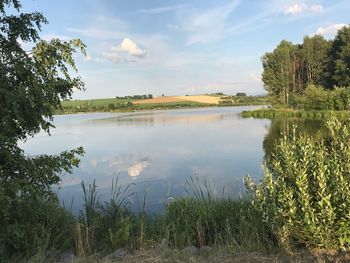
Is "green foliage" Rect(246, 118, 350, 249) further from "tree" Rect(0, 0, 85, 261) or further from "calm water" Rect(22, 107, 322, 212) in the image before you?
"calm water" Rect(22, 107, 322, 212)

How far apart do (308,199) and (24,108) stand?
14.3 ft

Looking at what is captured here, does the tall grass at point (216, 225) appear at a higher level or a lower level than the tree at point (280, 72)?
lower

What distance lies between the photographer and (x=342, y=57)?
61812mm

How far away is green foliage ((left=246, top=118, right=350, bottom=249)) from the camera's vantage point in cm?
554

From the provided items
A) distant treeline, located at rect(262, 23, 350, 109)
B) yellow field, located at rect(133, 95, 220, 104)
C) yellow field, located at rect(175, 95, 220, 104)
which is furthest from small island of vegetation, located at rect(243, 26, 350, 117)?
yellow field, located at rect(175, 95, 220, 104)

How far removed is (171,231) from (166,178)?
9.68 m

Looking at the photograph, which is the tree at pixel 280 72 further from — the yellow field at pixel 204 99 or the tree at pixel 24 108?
the tree at pixel 24 108

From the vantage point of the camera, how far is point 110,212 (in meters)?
8.75

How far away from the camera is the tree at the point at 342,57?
198 feet

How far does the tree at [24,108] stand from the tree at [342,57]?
58144 millimetres

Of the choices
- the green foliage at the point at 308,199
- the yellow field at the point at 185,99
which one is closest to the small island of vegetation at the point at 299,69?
the green foliage at the point at 308,199

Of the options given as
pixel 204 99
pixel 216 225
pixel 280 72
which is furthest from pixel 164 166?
pixel 204 99

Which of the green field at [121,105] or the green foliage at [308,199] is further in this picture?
the green field at [121,105]

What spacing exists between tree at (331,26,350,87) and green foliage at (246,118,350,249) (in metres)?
56.8
